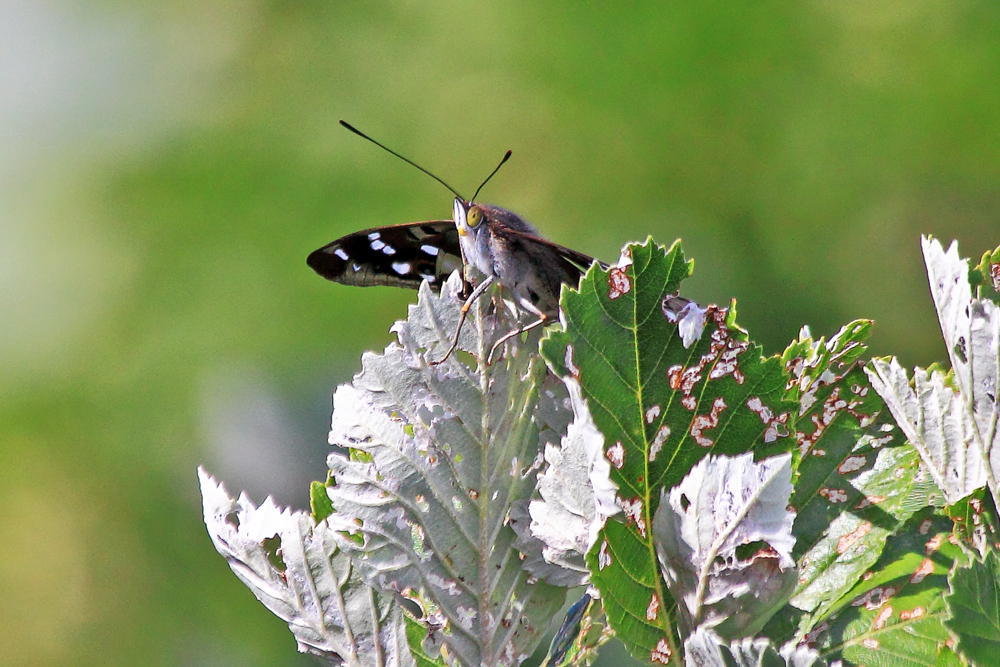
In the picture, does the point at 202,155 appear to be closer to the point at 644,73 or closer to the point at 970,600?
the point at 644,73

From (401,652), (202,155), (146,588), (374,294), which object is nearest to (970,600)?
(401,652)

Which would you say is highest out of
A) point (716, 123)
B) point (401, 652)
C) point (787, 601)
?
point (716, 123)

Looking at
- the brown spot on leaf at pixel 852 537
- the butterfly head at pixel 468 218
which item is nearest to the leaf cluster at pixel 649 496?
the brown spot on leaf at pixel 852 537

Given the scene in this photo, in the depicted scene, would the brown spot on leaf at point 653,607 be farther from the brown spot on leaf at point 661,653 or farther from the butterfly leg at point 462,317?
the butterfly leg at point 462,317

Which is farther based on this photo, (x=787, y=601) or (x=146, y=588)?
(x=146, y=588)

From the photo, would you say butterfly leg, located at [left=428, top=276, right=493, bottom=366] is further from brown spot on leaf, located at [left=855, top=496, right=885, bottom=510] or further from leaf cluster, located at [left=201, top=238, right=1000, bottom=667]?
brown spot on leaf, located at [left=855, top=496, right=885, bottom=510]

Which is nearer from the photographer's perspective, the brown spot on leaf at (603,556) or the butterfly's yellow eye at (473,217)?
the brown spot on leaf at (603,556)

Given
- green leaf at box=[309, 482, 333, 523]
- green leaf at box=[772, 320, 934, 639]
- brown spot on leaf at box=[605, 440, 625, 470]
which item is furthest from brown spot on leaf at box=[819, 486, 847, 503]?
green leaf at box=[309, 482, 333, 523]
